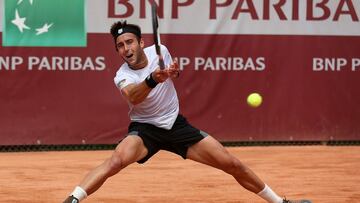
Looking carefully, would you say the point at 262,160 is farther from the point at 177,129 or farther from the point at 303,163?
the point at 177,129

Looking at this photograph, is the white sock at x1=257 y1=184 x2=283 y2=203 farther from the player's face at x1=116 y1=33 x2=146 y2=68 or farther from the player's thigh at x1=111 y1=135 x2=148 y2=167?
the player's face at x1=116 y1=33 x2=146 y2=68

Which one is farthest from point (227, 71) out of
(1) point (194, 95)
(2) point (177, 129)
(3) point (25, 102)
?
(2) point (177, 129)

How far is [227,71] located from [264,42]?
0.59 meters

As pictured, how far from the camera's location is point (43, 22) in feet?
31.6

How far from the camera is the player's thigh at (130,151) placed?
5.20m

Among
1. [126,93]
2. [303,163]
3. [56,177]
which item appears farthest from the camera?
[303,163]

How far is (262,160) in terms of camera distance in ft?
30.9

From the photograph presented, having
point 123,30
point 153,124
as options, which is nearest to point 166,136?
point 153,124

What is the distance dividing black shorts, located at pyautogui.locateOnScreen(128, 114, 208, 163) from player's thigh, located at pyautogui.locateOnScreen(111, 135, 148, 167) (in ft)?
0.15

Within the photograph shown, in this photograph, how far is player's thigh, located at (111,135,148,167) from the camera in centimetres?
520

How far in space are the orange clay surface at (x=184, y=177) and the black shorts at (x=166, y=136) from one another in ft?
4.17

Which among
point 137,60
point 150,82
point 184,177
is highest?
point 137,60

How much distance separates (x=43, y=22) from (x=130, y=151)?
15.5 feet

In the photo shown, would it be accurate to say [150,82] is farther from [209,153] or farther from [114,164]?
[209,153]
